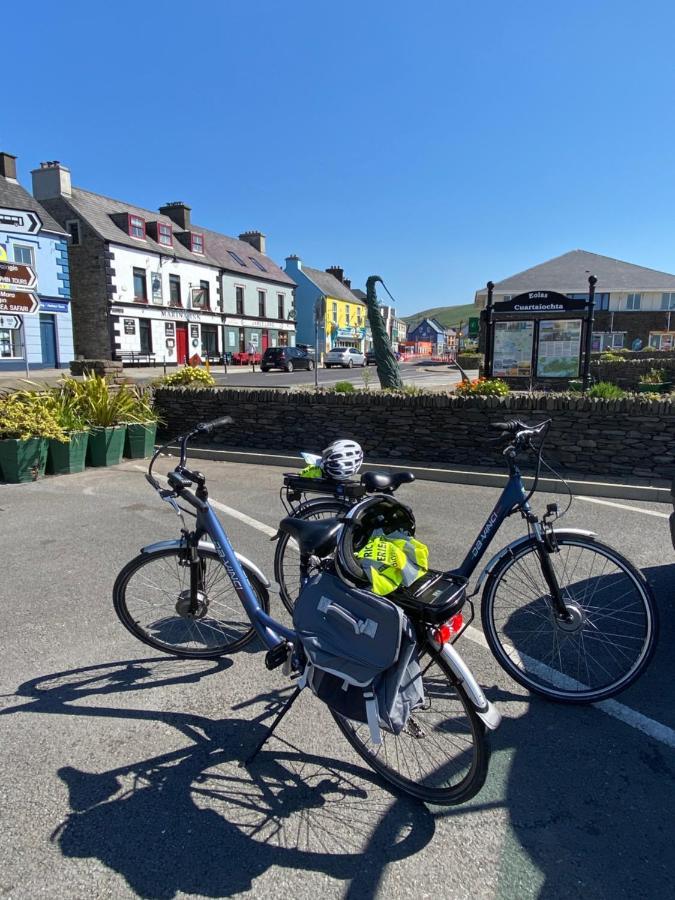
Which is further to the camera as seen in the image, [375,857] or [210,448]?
[210,448]

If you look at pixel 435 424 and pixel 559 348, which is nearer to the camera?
pixel 435 424

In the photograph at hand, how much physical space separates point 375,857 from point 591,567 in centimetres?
186

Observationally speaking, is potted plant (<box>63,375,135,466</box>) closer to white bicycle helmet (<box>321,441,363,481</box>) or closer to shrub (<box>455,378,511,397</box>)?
shrub (<box>455,378,511,397</box>)

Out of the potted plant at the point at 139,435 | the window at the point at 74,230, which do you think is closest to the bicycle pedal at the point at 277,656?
the potted plant at the point at 139,435

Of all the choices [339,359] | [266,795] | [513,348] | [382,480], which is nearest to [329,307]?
[339,359]

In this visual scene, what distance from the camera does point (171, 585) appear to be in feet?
11.3

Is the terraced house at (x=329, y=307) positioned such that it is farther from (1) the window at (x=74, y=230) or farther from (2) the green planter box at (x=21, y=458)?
(2) the green planter box at (x=21, y=458)

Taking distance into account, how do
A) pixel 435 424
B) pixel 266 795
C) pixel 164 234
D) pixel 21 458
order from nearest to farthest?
pixel 266 795 < pixel 21 458 < pixel 435 424 < pixel 164 234

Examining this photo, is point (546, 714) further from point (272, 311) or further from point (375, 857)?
point (272, 311)

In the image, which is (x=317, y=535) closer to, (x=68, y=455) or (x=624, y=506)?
(x=624, y=506)

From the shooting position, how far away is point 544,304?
1326 centimetres

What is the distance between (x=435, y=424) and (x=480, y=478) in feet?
4.37

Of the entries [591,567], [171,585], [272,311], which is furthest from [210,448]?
[272,311]

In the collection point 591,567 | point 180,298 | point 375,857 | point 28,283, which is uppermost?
point 180,298
